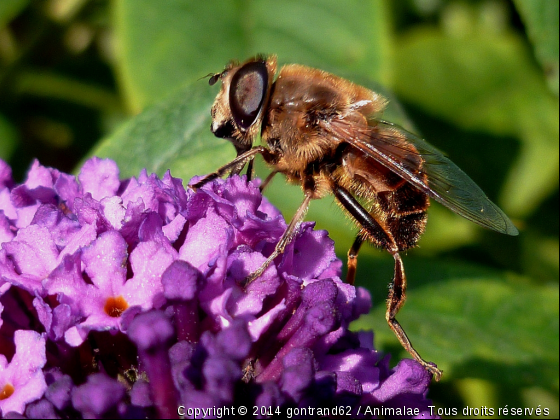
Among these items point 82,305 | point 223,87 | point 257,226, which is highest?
point 223,87

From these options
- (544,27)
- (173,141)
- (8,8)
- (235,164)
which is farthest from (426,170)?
(8,8)

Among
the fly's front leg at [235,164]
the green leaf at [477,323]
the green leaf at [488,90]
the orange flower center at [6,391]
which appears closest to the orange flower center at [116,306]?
the orange flower center at [6,391]

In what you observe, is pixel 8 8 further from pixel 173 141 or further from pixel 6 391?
pixel 6 391

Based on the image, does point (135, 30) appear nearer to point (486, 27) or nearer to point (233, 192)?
point (233, 192)

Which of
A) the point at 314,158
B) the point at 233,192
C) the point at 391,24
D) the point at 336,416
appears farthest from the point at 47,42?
the point at 336,416

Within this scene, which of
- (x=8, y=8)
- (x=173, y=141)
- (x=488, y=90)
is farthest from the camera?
(x=488, y=90)
